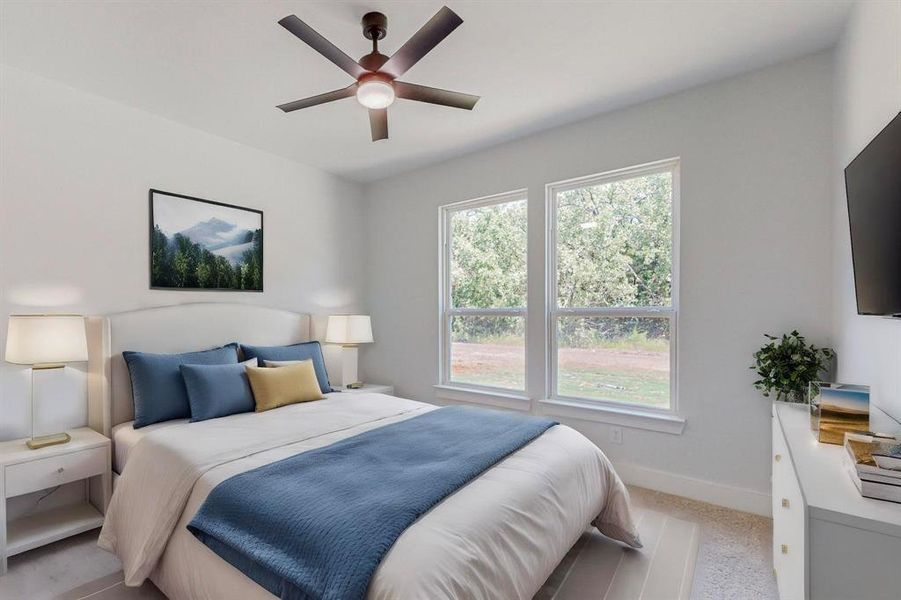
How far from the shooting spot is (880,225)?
1403 millimetres

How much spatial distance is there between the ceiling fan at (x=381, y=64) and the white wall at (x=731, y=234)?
5.13ft

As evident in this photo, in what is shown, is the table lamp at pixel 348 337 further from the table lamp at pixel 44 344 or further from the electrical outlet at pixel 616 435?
the electrical outlet at pixel 616 435

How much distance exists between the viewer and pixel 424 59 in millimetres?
2482

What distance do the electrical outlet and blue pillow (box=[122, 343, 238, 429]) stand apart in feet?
9.47

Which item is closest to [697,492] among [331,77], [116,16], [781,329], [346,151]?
[781,329]

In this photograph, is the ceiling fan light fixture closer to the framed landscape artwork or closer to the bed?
the bed

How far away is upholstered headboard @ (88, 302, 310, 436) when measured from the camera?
2.74 m

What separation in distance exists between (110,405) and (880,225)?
3.85 metres

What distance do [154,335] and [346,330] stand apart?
1.45 meters

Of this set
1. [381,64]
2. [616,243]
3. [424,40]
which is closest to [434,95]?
[381,64]

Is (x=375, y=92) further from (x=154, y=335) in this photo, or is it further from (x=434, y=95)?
(x=154, y=335)

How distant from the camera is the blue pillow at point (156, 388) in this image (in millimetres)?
2666

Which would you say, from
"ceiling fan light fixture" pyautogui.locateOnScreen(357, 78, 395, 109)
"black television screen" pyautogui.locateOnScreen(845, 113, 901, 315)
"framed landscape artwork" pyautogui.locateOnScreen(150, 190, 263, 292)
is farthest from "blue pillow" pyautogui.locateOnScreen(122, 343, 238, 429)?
"black television screen" pyautogui.locateOnScreen(845, 113, 901, 315)

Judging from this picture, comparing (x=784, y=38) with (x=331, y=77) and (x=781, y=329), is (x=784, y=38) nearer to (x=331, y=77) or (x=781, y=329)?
(x=781, y=329)
